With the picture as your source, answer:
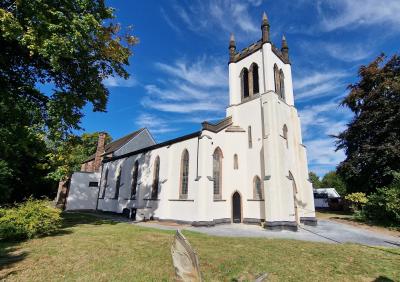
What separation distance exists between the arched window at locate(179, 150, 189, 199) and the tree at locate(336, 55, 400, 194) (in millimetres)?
17697

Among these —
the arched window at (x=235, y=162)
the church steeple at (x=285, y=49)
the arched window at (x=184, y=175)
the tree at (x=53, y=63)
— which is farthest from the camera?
the church steeple at (x=285, y=49)

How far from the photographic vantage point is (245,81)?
23281 mm

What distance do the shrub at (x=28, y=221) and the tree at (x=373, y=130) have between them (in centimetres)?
2622

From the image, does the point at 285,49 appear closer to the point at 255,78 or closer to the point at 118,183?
the point at 255,78

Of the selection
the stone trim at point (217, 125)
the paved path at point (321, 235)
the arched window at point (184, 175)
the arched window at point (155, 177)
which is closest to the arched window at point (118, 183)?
the arched window at point (155, 177)

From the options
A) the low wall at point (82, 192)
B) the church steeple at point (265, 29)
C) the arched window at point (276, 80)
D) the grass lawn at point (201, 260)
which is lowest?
the grass lawn at point (201, 260)

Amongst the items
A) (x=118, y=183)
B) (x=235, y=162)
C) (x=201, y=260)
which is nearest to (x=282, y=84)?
(x=235, y=162)

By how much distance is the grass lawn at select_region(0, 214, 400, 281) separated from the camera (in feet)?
21.4

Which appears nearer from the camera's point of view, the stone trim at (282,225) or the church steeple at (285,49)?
the stone trim at (282,225)

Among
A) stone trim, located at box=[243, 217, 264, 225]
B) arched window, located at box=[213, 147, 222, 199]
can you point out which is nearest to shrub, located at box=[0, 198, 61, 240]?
arched window, located at box=[213, 147, 222, 199]

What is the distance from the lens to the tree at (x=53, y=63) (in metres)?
9.68

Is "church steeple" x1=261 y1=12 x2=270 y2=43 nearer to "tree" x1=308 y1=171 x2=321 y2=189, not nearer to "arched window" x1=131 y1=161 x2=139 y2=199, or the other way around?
"arched window" x1=131 y1=161 x2=139 y2=199

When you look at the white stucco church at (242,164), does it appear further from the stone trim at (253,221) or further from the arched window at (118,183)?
the arched window at (118,183)

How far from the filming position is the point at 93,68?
1285 centimetres
